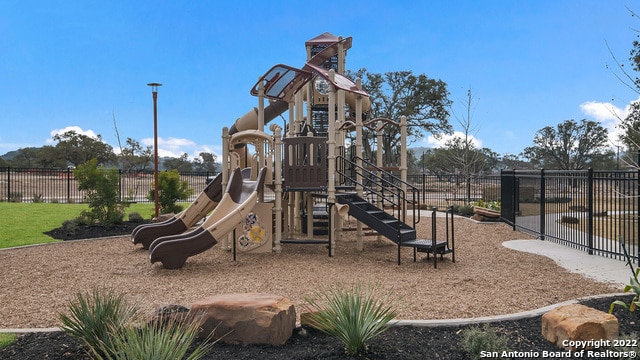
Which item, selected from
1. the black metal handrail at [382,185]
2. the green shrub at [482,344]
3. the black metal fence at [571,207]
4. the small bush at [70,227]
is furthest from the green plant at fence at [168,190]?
the green shrub at [482,344]

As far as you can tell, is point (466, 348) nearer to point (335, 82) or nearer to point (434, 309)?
point (434, 309)

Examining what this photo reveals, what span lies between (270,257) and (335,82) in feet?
11.9

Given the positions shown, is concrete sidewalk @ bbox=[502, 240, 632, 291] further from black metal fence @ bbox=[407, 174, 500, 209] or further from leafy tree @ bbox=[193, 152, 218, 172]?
leafy tree @ bbox=[193, 152, 218, 172]

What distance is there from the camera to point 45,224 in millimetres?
13297

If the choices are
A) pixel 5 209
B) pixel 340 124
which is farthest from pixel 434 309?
pixel 5 209

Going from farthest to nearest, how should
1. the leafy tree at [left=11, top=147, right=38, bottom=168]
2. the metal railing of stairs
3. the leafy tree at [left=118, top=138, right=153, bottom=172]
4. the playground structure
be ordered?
the leafy tree at [left=11, top=147, right=38, bottom=168]
the leafy tree at [left=118, top=138, right=153, bottom=172]
the metal railing of stairs
the playground structure

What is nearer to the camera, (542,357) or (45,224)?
(542,357)

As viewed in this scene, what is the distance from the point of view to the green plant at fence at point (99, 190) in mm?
12578

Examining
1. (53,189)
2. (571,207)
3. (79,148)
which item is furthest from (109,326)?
(79,148)

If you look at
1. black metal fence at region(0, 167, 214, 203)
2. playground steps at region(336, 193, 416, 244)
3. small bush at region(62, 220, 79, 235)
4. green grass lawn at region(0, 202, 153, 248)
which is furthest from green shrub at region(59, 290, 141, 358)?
black metal fence at region(0, 167, 214, 203)

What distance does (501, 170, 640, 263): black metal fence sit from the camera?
9.29 m

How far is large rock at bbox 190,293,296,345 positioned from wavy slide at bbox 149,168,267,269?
3.82 m

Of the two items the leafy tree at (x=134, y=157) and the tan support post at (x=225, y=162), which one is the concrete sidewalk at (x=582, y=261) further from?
the leafy tree at (x=134, y=157)

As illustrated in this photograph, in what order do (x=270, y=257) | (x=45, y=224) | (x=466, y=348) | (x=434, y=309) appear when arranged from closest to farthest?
(x=466, y=348) < (x=434, y=309) < (x=270, y=257) < (x=45, y=224)
